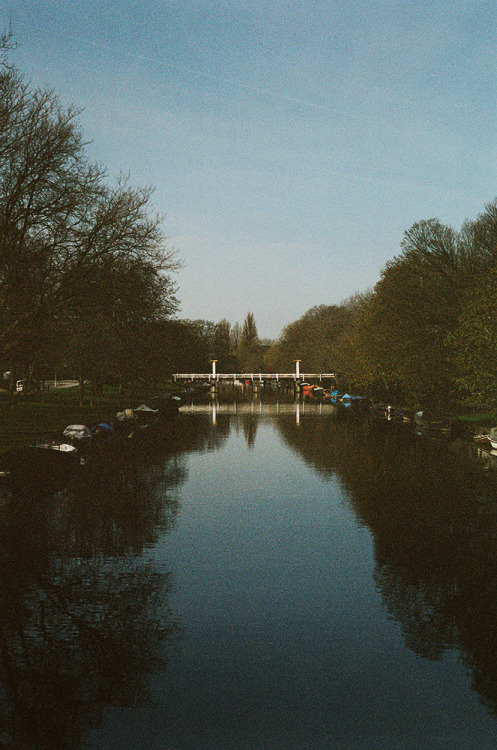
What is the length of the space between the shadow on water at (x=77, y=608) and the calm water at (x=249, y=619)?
42mm

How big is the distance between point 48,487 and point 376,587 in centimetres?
1727

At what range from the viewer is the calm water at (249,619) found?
8703 millimetres

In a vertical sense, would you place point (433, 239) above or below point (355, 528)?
above

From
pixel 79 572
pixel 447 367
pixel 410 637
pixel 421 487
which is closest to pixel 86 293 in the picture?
pixel 421 487

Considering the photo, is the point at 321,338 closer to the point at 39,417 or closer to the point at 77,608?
the point at 39,417

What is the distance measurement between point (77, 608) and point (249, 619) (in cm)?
293

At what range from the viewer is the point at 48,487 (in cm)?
2869

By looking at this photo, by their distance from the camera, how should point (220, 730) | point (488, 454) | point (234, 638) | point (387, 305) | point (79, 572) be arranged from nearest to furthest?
point (220, 730), point (234, 638), point (79, 572), point (488, 454), point (387, 305)

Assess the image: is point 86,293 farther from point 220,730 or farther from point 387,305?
point 387,305

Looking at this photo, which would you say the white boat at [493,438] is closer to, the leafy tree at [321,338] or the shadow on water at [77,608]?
the shadow on water at [77,608]

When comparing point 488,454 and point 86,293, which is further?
point 488,454

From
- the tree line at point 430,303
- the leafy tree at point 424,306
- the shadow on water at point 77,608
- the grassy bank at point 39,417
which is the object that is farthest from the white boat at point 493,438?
the grassy bank at point 39,417

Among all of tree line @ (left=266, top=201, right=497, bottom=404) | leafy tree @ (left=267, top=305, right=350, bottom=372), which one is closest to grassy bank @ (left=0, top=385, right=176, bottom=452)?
tree line @ (left=266, top=201, right=497, bottom=404)

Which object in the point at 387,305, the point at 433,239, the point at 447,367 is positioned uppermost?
the point at 433,239
